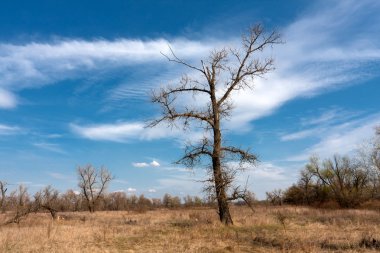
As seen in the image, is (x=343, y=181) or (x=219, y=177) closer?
(x=219, y=177)

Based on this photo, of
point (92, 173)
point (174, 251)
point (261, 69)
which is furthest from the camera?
point (92, 173)

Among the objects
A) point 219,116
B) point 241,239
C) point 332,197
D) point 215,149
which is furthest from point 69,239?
point 332,197

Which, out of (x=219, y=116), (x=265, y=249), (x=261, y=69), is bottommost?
(x=265, y=249)

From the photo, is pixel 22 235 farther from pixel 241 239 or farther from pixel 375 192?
pixel 375 192

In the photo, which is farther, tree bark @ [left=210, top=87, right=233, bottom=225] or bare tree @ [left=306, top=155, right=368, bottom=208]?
bare tree @ [left=306, top=155, right=368, bottom=208]

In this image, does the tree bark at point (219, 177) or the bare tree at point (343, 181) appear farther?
the bare tree at point (343, 181)

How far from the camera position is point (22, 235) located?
1598 cm

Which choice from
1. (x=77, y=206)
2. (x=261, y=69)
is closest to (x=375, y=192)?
(x=261, y=69)

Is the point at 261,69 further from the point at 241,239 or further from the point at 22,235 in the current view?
the point at 22,235

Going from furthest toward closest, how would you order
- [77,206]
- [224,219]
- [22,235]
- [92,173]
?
[77,206] < [92,173] < [224,219] < [22,235]

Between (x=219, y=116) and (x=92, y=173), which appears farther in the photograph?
(x=92, y=173)

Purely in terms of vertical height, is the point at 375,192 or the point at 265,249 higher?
the point at 375,192

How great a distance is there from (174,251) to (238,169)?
894 cm

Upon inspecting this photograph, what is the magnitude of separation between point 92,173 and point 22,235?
2392 inches
